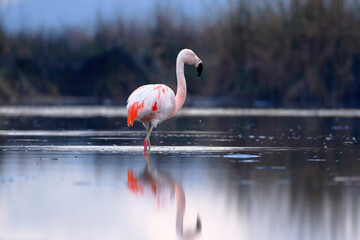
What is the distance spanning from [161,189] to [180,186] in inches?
9.5

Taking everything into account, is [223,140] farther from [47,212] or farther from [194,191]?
[47,212]

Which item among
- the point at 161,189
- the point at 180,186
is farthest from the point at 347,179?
the point at 161,189

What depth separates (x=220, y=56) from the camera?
92.6 feet

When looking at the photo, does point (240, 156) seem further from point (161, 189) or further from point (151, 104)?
point (161, 189)

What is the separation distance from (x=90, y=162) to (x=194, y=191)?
2.28 meters

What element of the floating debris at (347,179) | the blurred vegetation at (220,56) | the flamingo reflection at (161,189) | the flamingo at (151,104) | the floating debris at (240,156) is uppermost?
the blurred vegetation at (220,56)

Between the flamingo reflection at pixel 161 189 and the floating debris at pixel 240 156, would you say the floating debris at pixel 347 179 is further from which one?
the floating debris at pixel 240 156

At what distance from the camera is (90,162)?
8781mm

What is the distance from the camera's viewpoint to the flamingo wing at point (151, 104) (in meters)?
10.8

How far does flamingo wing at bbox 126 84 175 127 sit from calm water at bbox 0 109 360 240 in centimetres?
42

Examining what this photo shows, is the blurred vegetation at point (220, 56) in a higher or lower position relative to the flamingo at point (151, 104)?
higher

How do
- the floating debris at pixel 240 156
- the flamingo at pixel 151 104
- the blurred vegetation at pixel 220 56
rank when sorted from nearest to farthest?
the floating debris at pixel 240 156 → the flamingo at pixel 151 104 → the blurred vegetation at pixel 220 56

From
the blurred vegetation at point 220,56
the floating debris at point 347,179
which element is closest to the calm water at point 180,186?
the floating debris at point 347,179

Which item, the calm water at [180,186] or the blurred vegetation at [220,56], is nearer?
the calm water at [180,186]
